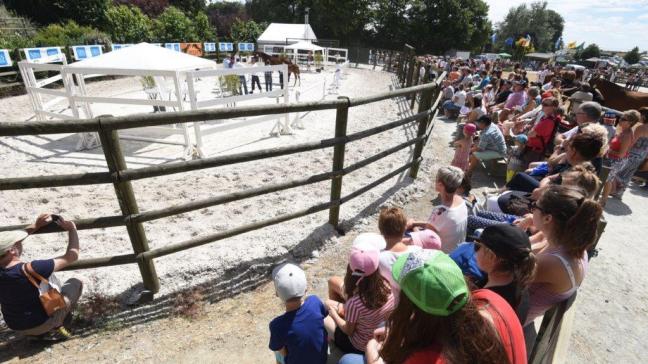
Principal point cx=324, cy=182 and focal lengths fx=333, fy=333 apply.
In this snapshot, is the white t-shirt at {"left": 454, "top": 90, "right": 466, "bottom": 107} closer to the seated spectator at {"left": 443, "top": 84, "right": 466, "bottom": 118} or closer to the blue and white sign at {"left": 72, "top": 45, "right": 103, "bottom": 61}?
the seated spectator at {"left": 443, "top": 84, "right": 466, "bottom": 118}

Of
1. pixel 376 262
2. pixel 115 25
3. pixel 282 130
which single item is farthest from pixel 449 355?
pixel 115 25

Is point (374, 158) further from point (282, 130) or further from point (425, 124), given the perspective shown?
point (282, 130)

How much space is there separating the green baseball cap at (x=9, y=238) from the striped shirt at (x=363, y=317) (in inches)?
86.6

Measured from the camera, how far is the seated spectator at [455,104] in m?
9.95

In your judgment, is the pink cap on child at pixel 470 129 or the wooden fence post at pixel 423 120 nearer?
the pink cap on child at pixel 470 129

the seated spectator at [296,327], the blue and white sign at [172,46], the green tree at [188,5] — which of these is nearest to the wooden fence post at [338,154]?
the seated spectator at [296,327]

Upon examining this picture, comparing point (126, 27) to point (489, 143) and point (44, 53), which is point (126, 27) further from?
point (489, 143)

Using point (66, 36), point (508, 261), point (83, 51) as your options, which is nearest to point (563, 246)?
point (508, 261)

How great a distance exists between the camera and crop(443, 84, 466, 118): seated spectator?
9.95m

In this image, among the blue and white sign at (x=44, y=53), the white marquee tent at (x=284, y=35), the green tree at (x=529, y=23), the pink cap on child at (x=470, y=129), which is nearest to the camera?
the pink cap on child at (x=470, y=129)

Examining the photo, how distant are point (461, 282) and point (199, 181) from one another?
478cm

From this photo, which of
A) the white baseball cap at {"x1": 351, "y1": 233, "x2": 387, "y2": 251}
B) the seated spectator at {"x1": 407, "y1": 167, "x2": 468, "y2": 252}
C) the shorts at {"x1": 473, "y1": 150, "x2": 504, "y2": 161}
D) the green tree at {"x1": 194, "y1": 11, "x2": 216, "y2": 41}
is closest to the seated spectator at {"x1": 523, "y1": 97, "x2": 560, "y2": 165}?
the shorts at {"x1": 473, "y1": 150, "x2": 504, "y2": 161}

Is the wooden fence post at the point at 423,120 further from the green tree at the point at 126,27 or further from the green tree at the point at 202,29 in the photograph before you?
the green tree at the point at 202,29

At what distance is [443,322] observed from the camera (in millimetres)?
1185
